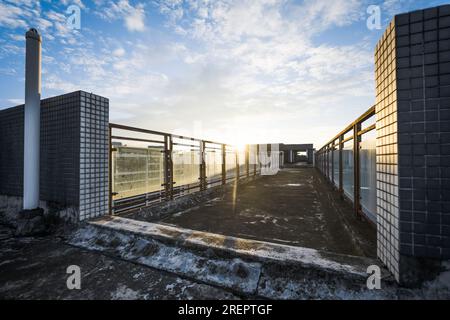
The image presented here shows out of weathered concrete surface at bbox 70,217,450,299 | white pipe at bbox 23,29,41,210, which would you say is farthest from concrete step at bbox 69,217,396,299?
white pipe at bbox 23,29,41,210

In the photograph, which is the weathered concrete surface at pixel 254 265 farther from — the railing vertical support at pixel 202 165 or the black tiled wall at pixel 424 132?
the railing vertical support at pixel 202 165

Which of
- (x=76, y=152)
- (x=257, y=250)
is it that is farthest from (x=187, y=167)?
(x=257, y=250)

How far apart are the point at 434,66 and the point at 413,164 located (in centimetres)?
91

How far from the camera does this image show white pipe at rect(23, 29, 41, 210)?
3.96 meters

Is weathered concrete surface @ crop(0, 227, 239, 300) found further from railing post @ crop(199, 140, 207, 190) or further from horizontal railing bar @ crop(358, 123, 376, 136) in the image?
railing post @ crop(199, 140, 207, 190)

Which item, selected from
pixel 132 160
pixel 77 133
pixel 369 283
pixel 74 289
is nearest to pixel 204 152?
pixel 132 160

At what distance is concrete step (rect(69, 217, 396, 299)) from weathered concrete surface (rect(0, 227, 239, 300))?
0.42 ft

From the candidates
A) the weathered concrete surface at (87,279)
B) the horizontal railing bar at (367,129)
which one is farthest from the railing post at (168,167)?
the horizontal railing bar at (367,129)

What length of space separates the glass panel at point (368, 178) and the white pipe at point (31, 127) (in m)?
6.31

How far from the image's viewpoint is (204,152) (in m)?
7.23

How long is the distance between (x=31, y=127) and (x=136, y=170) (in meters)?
2.14
